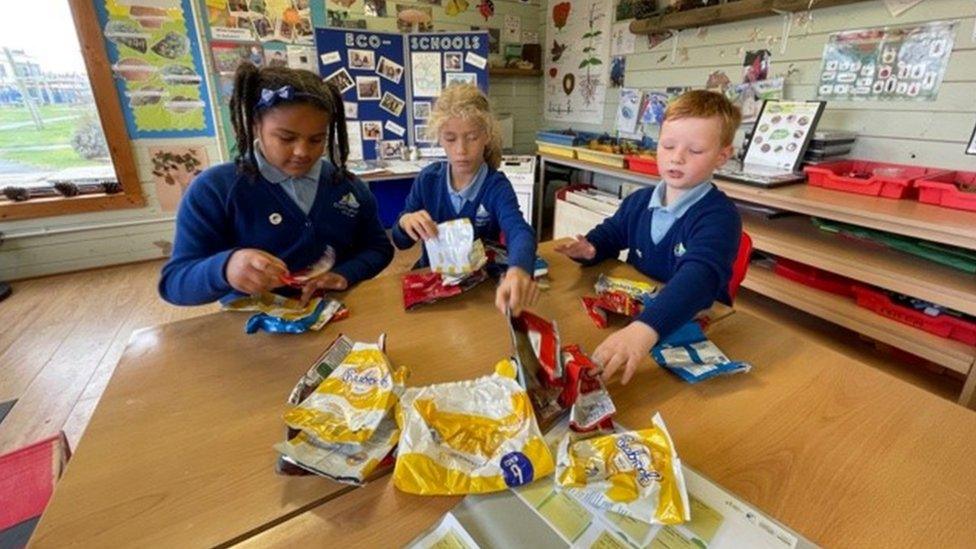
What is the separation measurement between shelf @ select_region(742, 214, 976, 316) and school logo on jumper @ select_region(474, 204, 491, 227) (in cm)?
86

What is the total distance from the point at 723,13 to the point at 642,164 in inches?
30.5

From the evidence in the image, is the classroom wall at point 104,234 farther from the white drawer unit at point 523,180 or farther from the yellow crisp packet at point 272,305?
the yellow crisp packet at point 272,305

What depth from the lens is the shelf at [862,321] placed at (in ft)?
4.50

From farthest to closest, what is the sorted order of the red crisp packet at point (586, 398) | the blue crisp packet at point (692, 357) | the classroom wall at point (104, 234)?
1. the classroom wall at point (104, 234)
2. the blue crisp packet at point (692, 357)
3. the red crisp packet at point (586, 398)

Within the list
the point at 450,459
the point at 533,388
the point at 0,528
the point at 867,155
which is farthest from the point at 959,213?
the point at 0,528

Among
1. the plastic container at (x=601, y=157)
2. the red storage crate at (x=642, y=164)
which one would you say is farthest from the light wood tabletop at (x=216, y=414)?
the plastic container at (x=601, y=157)

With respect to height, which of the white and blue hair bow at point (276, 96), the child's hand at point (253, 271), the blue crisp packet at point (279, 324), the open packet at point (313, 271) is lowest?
the blue crisp packet at point (279, 324)

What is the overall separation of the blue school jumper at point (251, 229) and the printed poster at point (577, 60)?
2457 mm

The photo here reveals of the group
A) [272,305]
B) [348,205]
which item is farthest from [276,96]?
[272,305]

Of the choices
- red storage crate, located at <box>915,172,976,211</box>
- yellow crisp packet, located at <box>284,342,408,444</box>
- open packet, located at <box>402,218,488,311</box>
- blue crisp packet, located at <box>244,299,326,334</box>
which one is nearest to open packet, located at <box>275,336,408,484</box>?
yellow crisp packet, located at <box>284,342,408,444</box>

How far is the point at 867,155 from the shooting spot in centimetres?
186

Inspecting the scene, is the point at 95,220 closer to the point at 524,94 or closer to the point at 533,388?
the point at 524,94

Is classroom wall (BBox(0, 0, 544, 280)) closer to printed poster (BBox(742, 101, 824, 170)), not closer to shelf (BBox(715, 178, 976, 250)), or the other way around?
printed poster (BBox(742, 101, 824, 170))

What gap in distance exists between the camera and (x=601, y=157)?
8.43 ft
